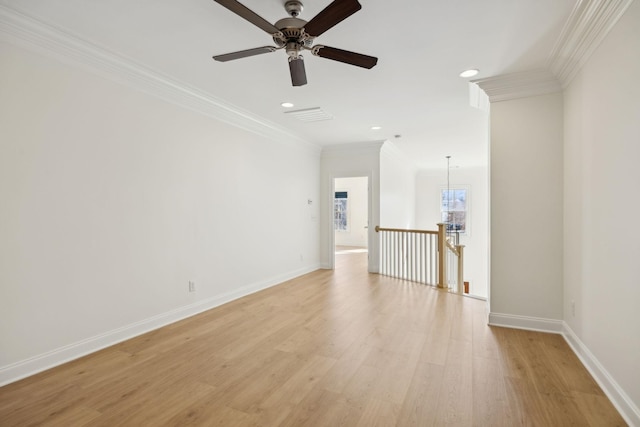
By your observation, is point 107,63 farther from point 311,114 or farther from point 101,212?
point 311,114

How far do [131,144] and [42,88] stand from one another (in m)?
0.77

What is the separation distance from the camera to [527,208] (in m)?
3.23

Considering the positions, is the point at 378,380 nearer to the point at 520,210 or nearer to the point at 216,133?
the point at 520,210

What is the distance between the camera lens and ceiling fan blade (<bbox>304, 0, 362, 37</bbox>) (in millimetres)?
1645

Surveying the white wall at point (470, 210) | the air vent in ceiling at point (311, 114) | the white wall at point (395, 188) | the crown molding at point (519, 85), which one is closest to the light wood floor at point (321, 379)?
the crown molding at point (519, 85)

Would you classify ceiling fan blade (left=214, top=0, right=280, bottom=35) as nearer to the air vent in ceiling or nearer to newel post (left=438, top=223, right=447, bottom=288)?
the air vent in ceiling

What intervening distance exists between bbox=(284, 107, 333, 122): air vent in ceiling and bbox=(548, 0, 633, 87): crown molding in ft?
8.56

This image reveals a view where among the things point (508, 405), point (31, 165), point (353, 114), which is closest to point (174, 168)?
point (31, 165)

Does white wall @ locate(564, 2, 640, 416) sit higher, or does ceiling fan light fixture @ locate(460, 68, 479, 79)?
ceiling fan light fixture @ locate(460, 68, 479, 79)

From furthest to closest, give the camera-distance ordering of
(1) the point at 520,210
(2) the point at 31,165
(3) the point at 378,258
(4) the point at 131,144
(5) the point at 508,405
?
(3) the point at 378,258
(1) the point at 520,210
(4) the point at 131,144
(2) the point at 31,165
(5) the point at 508,405

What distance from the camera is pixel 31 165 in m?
2.36

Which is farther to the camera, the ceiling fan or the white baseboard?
the white baseboard

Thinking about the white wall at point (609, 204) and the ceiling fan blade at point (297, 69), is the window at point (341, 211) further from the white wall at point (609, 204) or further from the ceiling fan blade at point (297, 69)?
the ceiling fan blade at point (297, 69)

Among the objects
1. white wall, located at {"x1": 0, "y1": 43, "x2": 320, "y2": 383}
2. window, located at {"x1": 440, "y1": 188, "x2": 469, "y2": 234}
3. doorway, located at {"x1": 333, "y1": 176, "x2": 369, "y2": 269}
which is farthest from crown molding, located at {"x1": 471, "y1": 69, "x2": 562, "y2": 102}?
doorway, located at {"x1": 333, "y1": 176, "x2": 369, "y2": 269}
